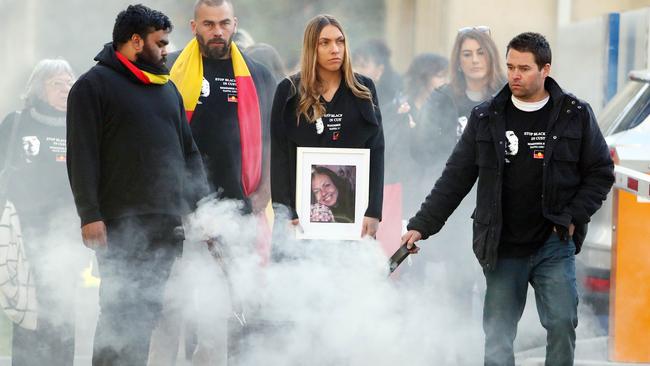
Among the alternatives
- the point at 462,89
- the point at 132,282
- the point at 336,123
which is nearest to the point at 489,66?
the point at 462,89

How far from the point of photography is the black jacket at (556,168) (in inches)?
229

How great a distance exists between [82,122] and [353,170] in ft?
4.59

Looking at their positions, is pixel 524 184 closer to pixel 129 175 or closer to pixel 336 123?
pixel 336 123

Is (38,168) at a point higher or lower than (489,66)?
lower

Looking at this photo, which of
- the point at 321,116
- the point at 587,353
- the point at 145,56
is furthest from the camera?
the point at 587,353

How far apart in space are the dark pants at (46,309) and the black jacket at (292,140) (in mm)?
1239

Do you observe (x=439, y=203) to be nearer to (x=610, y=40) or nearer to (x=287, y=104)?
(x=287, y=104)

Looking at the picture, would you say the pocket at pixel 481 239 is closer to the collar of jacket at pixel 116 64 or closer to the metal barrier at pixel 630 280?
the metal barrier at pixel 630 280

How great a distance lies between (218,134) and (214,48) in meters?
0.44

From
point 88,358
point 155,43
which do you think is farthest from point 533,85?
point 88,358

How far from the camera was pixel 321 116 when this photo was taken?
6465 millimetres

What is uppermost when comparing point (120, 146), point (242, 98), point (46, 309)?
point (242, 98)

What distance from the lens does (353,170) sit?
6.50 metres

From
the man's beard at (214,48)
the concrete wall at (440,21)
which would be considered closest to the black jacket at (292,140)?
the man's beard at (214,48)
